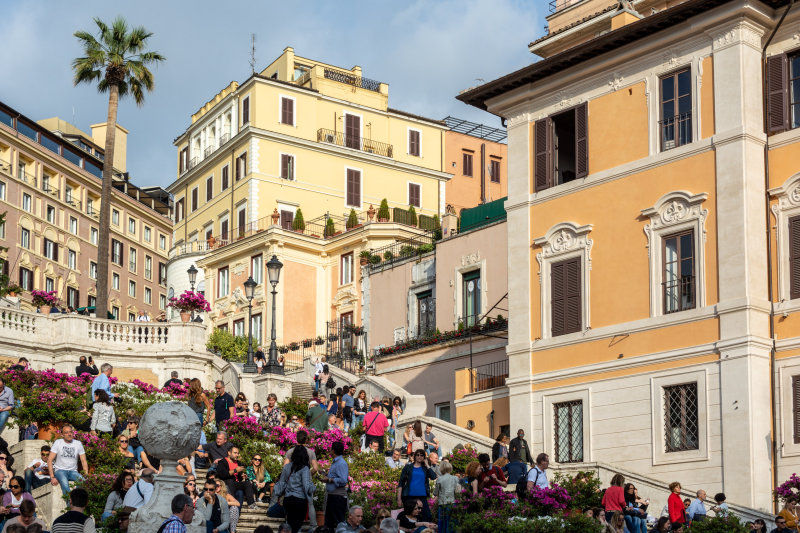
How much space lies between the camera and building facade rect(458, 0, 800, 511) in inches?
1144

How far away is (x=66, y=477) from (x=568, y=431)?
13.6 m

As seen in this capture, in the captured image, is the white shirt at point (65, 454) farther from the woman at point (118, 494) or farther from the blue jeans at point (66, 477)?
the woman at point (118, 494)

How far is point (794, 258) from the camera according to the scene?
29359mm

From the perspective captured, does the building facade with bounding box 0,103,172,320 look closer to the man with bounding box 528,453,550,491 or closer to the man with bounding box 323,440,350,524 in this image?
the man with bounding box 528,453,550,491

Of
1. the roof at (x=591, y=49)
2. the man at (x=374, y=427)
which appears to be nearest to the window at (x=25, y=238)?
the roof at (x=591, y=49)

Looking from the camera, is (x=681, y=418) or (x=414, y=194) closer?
(x=681, y=418)

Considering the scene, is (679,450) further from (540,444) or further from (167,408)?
(167,408)

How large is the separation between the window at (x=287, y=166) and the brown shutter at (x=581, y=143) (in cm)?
3632

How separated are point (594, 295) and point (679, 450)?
4776 millimetres

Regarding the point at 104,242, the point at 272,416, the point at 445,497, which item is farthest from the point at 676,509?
the point at 104,242

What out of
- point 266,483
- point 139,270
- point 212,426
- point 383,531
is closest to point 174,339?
point 212,426

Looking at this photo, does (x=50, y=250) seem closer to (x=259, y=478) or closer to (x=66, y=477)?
(x=259, y=478)

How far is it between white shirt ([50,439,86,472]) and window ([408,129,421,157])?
51.7 m

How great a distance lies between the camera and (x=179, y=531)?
14477mm
